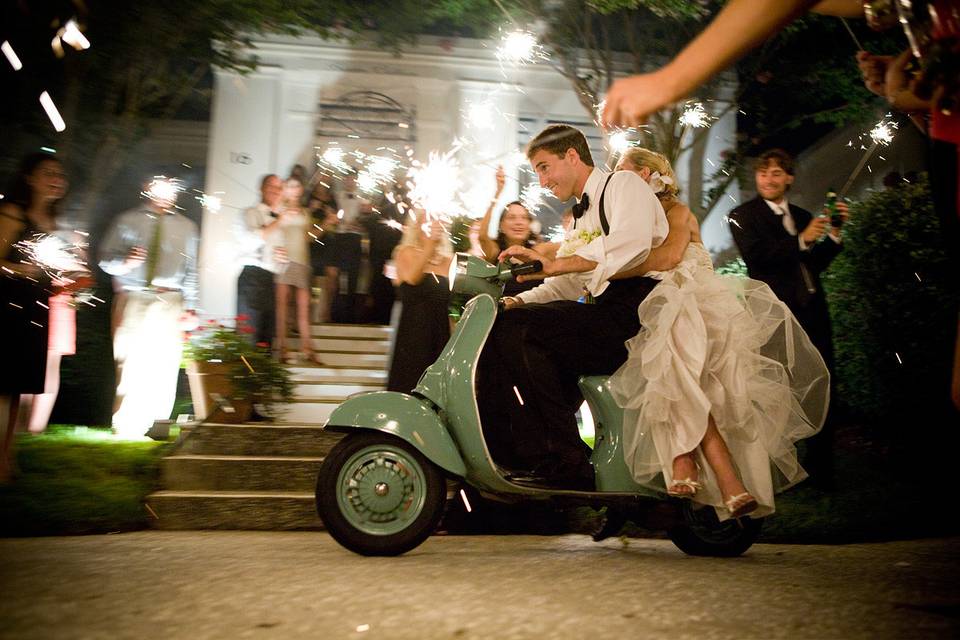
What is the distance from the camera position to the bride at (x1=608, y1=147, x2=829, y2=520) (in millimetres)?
4000

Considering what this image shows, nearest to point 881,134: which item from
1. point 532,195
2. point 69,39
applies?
point 532,195

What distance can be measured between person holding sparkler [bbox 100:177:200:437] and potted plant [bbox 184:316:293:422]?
26.6 inches

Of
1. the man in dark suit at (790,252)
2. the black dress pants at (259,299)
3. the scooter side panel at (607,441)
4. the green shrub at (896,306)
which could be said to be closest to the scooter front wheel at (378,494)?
the scooter side panel at (607,441)

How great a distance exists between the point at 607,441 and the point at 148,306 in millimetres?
4978

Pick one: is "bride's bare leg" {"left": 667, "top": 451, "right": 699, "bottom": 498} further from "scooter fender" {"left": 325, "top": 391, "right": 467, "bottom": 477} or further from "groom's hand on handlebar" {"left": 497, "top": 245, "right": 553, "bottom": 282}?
"groom's hand on handlebar" {"left": 497, "top": 245, "right": 553, "bottom": 282}

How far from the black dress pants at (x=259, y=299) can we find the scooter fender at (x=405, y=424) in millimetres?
4847

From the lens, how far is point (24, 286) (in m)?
5.60

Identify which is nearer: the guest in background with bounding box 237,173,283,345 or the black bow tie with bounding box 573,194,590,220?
the black bow tie with bounding box 573,194,590,220

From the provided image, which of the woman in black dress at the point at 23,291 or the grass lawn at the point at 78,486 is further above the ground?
the woman in black dress at the point at 23,291

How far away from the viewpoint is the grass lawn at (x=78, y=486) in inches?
191

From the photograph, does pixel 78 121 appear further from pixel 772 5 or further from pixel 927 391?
pixel 772 5

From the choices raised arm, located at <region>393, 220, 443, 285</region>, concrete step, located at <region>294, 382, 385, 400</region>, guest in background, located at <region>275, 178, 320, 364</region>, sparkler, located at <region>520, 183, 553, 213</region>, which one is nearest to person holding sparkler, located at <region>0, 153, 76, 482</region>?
raised arm, located at <region>393, 220, 443, 285</region>

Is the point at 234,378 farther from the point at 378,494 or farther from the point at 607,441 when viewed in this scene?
the point at 607,441

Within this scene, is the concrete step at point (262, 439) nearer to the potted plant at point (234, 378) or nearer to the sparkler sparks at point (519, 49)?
the potted plant at point (234, 378)
